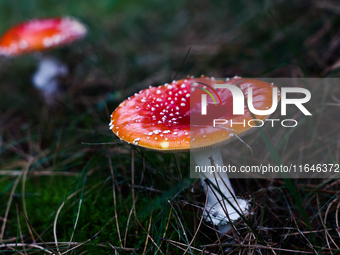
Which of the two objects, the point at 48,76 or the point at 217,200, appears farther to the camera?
the point at 48,76

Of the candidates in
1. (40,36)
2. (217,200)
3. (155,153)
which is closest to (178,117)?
(217,200)

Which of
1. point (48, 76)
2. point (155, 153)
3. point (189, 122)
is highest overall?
point (189, 122)

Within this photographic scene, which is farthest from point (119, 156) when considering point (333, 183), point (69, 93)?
point (69, 93)

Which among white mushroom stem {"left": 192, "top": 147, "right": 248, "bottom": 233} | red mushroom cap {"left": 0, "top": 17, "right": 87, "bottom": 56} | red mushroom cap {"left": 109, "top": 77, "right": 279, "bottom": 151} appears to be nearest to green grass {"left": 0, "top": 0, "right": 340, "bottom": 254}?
white mushroom stem {"left": 192, "top": 147, "right": 248, "bottom": 233}

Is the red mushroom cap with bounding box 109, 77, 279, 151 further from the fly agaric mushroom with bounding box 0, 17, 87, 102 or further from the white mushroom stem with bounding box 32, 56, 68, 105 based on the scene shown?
the white mushroom stem with bounding box 32, 56, 68, 105

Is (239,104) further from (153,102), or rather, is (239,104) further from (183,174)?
(183,174)

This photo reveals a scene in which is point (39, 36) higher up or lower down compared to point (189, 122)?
higher up

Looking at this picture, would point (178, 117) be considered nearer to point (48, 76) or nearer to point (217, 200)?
point (217, 200)
